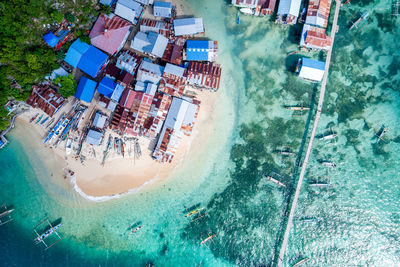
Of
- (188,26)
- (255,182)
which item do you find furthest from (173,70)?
(255,182)

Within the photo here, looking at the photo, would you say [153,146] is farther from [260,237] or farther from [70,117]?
[260,237]

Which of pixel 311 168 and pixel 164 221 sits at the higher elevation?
pixel 311 168

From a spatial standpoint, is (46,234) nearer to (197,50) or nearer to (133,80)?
(133,80)

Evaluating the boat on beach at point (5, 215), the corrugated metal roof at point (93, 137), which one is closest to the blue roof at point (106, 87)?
the corrugated metal roof at point (93, 137)

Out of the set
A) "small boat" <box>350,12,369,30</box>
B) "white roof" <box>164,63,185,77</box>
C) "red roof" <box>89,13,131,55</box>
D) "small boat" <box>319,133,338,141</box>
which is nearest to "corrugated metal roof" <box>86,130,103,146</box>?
"red roof" <box>89,13,131,55</box>

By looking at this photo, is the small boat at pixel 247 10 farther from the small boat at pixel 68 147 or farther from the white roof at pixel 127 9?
the small boat at pixel 68 147

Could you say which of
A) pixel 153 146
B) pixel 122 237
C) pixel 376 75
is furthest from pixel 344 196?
pixel 122 237

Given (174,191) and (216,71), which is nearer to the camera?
(216,71)
